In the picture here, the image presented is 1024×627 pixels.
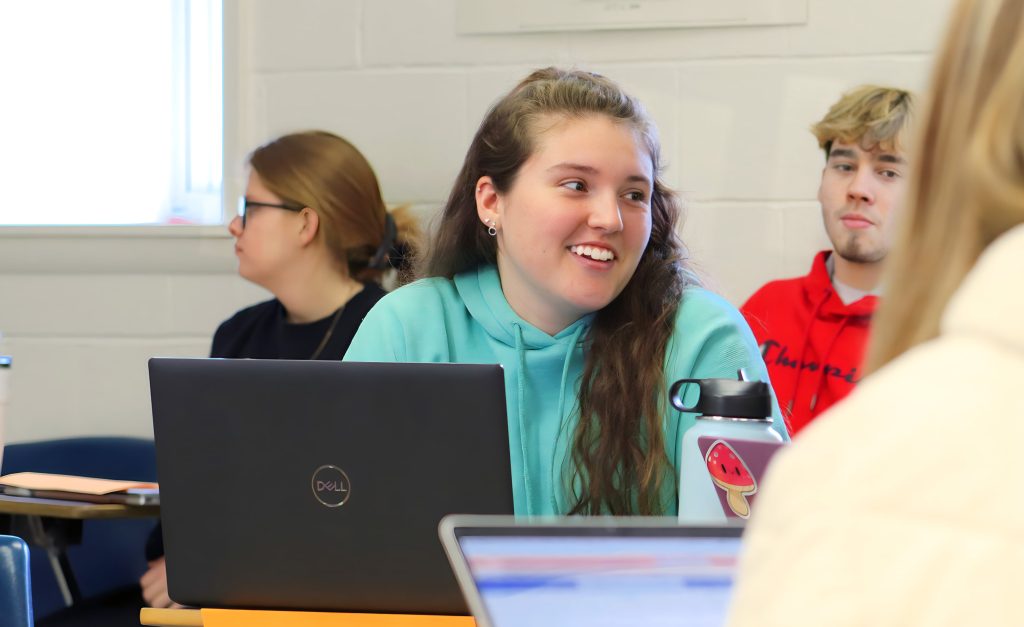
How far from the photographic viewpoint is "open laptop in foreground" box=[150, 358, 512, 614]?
1103 mm

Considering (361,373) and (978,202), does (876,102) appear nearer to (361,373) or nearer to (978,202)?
(361,373)

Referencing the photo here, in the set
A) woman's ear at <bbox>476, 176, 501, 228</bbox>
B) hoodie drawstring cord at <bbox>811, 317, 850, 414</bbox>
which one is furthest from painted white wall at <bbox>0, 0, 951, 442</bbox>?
woman's ear at <bbox>476, 176, 501, 228</bbox>

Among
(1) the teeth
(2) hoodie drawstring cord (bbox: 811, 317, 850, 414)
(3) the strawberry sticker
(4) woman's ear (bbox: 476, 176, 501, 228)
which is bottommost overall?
(2) hoodie drawstring cord (bbox: 811, 317, 850, 414)

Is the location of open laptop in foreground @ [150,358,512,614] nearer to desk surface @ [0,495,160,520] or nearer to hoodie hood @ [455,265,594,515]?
hoodie hood @ [455,265,594,515]

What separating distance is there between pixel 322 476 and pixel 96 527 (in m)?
1.71

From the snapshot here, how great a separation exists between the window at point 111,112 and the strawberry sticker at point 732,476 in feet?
6.98

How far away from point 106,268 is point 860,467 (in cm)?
271

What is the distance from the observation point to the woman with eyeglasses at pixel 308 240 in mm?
2670

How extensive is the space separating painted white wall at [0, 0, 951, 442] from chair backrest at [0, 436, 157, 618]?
0.20 metres

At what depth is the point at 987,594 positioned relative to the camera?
0.40 meters

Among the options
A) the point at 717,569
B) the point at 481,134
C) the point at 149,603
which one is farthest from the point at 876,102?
the point at 717,569

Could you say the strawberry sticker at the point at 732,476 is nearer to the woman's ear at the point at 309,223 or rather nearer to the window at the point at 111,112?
the woman's ear at the point at 309,223

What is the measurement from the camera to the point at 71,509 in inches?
82.3

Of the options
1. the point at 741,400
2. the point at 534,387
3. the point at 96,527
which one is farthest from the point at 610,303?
the point at 96,527
